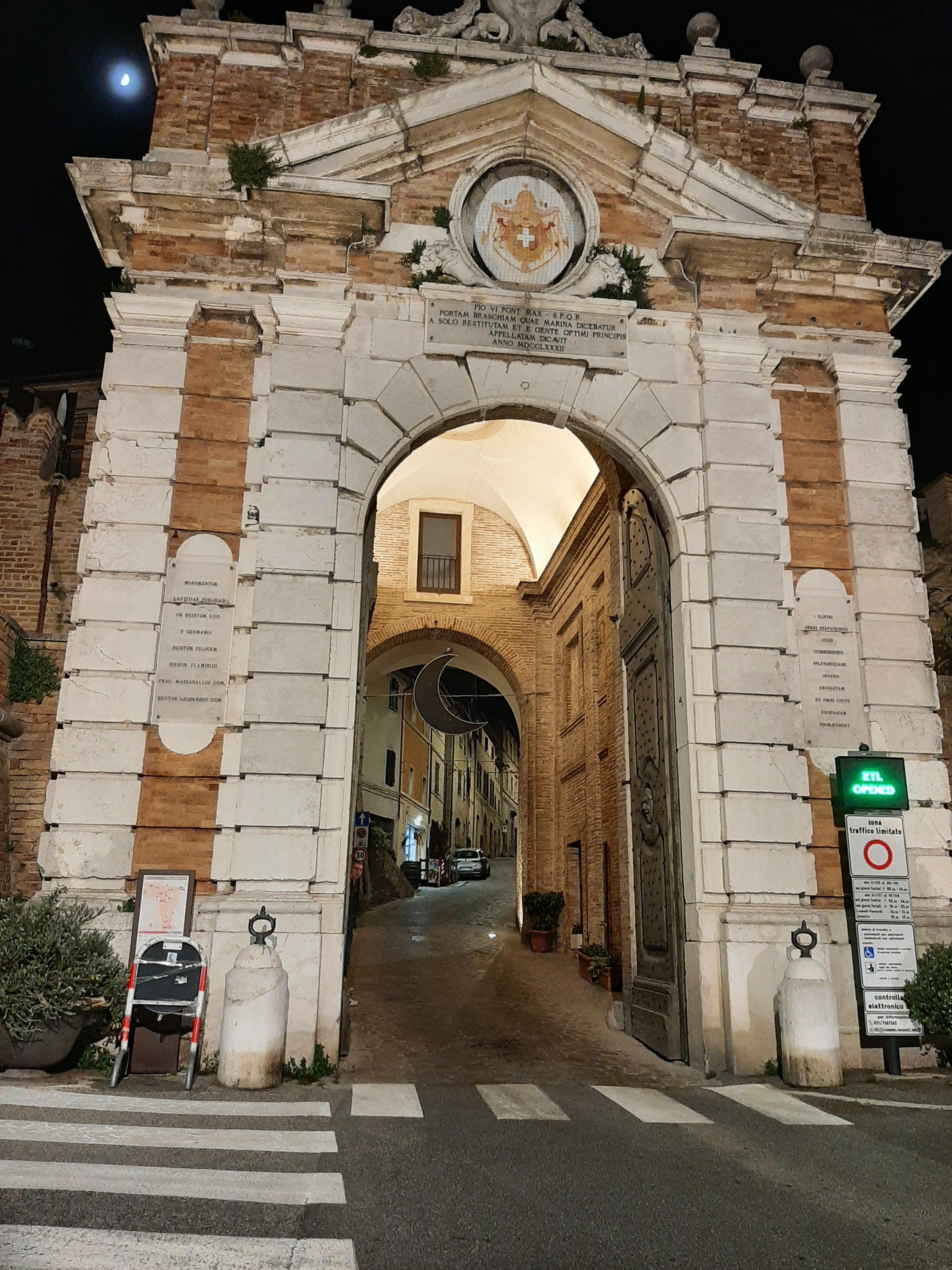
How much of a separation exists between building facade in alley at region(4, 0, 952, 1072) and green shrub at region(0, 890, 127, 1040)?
1.41 ft

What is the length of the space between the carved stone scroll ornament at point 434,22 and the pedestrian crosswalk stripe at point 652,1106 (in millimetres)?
10711

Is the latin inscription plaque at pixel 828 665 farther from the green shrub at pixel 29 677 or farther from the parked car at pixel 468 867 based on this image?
the parked car at pixel 468 867

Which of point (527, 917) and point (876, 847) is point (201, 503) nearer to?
point (876, 847)

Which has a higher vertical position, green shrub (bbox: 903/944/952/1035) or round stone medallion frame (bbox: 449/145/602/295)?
round stone medallion frame (bbox: 449/145/602/295)

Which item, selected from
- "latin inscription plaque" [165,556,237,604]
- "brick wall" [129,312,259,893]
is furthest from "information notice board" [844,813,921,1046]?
"latin inscription plaque" [165,556,237,604]

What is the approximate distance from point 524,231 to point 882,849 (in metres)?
7.04

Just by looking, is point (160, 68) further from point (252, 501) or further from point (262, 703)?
point (262, 703)

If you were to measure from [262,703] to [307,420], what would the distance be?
9.03ft

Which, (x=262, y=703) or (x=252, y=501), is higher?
(x=252, y=501)

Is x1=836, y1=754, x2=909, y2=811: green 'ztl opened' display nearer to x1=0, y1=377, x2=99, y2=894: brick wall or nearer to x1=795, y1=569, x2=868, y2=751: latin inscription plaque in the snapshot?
x1=795, y1=569, x2=868, y2=751: latin inscription plaque

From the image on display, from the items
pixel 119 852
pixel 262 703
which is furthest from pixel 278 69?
pixel 119 852

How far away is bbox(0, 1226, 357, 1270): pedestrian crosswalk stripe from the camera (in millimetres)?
3016

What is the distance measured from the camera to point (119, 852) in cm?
766

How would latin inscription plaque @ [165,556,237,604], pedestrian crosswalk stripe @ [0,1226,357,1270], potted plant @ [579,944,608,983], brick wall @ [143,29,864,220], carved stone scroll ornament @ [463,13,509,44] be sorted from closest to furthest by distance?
pedestrian crosswalk stripe @ [0,1226,357,1270], latin inscription plaque @ [165,556,237,604], brick wall @ [143,29,864,220], carved stone scroll ornament @ [463,13,509,44], potted plant @ [579,944,608,983]
